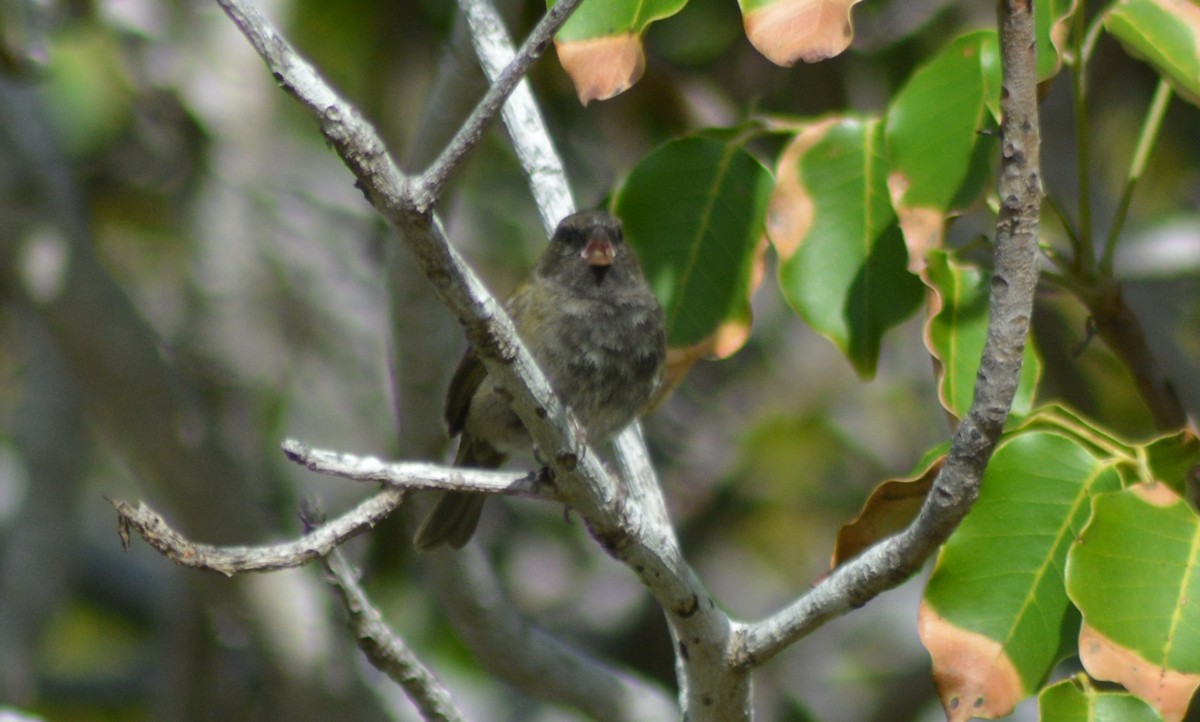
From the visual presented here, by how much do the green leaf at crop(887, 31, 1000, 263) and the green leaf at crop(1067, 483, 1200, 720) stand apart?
22.0 inches

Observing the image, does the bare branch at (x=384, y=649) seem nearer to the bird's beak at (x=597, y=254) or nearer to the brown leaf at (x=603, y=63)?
the brown leaf at (x=603, y=63)

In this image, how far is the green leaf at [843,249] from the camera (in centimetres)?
250

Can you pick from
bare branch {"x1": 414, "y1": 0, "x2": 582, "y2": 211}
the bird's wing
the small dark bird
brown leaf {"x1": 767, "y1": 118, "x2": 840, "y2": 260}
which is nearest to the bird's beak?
the small dark bird

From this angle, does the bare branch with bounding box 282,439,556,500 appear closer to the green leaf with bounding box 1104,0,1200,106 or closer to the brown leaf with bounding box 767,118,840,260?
the brown leaf with bounding box 767,118,840,260

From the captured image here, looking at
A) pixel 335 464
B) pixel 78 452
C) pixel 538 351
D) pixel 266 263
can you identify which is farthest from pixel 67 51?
pixel 335 464

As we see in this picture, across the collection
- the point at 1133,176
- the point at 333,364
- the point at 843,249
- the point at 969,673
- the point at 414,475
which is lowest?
the point at 333,364

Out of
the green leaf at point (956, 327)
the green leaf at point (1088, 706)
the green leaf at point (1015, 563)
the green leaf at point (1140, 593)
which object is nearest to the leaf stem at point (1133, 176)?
the green leaf at point (956, 327)

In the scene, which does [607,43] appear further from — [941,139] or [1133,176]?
[1133,176]

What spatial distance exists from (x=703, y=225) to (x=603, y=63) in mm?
509

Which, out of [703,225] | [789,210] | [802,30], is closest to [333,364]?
[703,225]

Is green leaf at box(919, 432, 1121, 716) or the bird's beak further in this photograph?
the bird's beak

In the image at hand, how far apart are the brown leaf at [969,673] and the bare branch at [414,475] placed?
68 centimetres

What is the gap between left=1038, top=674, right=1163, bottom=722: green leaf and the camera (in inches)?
79.3

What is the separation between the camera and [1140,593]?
6.81ft
